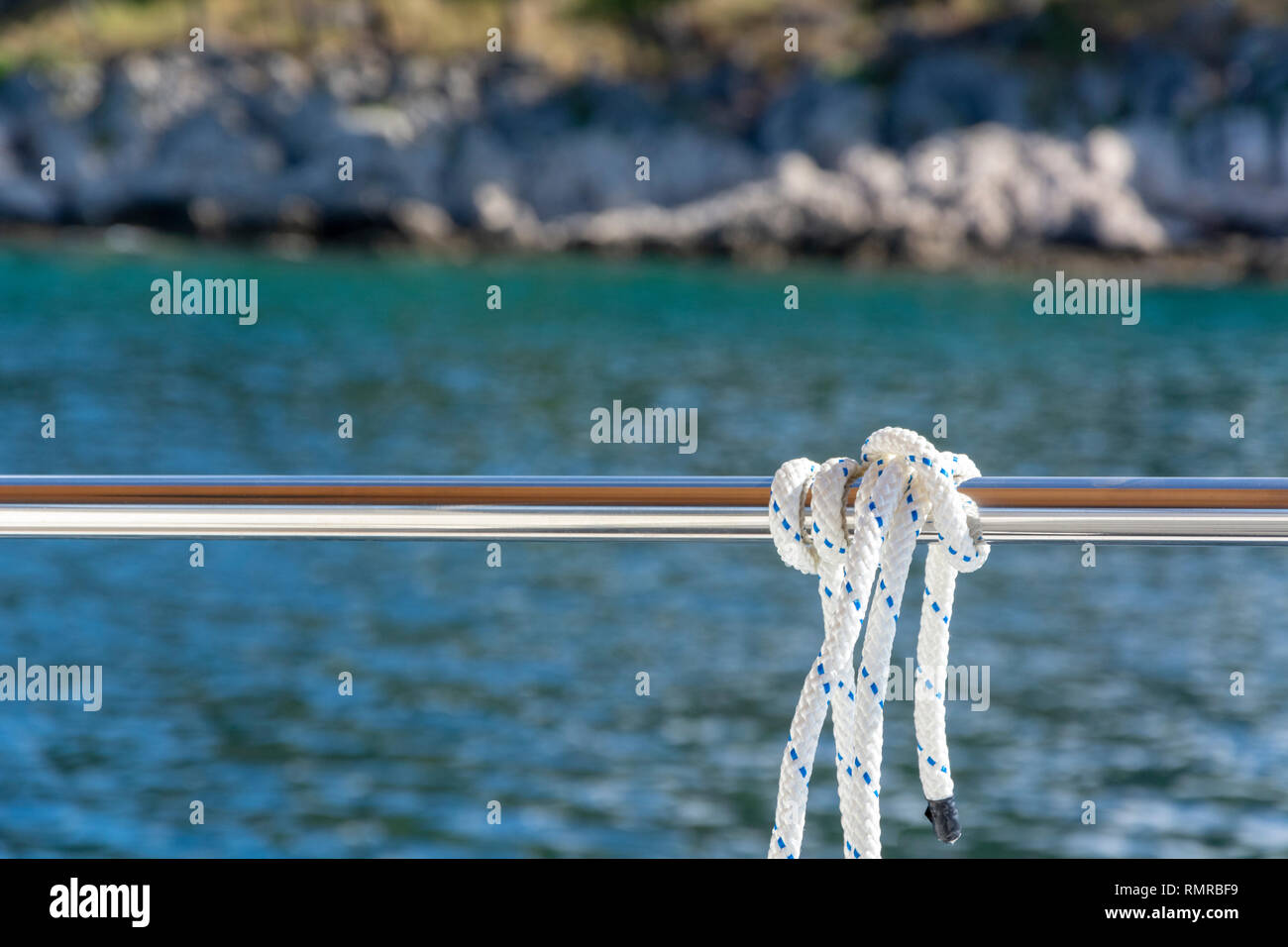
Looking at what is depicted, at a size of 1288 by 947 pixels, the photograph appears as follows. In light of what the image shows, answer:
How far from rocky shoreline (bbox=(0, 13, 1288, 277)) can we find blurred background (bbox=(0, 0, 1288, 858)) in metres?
0.17

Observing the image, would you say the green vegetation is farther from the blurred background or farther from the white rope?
the white rope

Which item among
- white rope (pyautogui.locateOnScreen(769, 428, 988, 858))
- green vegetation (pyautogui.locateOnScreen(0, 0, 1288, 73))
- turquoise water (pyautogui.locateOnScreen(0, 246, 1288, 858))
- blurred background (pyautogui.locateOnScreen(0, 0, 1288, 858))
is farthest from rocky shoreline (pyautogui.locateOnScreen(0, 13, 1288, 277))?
white rope (pyautogui.locateOnScreen(769, 428, 988, 858))

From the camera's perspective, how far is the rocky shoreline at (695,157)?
5475 centimetres

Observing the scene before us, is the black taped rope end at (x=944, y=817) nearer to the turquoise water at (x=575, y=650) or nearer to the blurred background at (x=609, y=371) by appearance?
the blurred background at (x=609, y=371)

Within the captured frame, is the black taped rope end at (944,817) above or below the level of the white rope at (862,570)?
below

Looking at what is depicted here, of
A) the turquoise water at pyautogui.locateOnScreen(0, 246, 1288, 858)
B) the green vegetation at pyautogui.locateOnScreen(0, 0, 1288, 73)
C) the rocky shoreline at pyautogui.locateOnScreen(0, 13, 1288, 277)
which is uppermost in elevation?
the green vegetation at pyautogui.locateOnScreen(0, 0, 1288, 73)

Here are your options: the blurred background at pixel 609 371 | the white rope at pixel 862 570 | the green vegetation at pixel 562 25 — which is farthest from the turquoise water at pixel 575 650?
the green vegetation at pixel 562 25

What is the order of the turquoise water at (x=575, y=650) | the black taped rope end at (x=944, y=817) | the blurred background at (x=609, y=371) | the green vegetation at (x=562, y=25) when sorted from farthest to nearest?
the green vegetation at (x=562, y=25) < the blurred background at (x=609, y=371) < the turquoise water at (x=575, y=650) < the black taped rope end at (x=944, y=817)

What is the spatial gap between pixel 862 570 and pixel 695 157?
57167 millimetres

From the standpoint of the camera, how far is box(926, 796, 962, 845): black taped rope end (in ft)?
4.05

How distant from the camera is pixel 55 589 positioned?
1327cm
